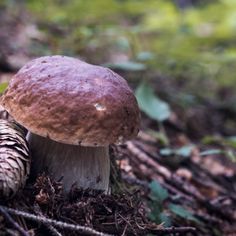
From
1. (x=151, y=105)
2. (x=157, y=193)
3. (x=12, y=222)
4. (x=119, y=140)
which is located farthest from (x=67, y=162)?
(x=151, y=105)

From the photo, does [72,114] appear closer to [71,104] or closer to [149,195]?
[71,104]

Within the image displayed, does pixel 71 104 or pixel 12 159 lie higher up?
pixel 71 104

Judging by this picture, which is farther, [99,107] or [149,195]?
[149,195]

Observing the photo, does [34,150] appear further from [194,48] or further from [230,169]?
[194,48]

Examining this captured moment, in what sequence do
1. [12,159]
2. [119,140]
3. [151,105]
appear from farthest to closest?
[151,105] < [119,140] < [12,159]

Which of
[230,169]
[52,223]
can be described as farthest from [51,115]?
[230,169]

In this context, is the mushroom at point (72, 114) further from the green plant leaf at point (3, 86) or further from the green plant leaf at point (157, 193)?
the green plant leaf at point (157, 193)

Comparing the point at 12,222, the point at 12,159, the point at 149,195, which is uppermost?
the point at 12,159

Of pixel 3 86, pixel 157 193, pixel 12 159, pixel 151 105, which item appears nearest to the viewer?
pixel 12 159

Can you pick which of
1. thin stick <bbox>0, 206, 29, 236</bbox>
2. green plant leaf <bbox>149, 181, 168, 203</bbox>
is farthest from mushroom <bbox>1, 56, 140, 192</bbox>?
green plant leaf <bbox>149, 181, 168, 203</bbox>
